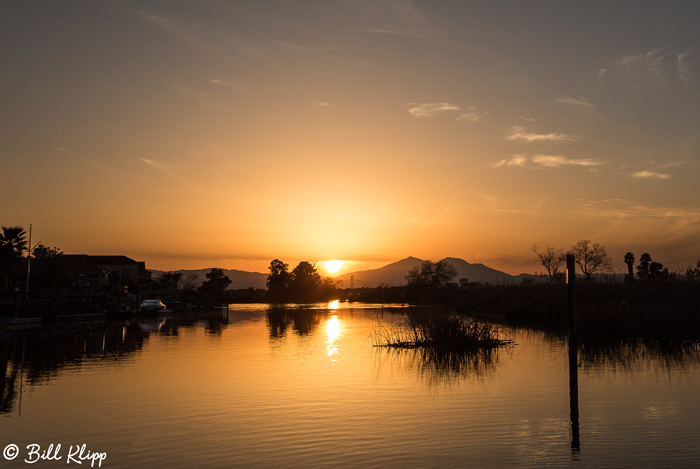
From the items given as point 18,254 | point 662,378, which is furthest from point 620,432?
point 18,254

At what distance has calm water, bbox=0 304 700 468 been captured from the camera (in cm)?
1309

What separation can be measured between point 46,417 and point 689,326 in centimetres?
3518

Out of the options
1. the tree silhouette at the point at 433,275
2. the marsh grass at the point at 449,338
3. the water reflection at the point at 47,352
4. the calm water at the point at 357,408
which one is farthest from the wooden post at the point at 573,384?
the tree silhouette at the point at 433,275

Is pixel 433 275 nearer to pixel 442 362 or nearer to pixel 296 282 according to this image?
pixel 296 282

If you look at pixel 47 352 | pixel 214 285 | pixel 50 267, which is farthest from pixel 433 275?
pixel 47 352

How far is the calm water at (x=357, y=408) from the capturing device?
13094 mm

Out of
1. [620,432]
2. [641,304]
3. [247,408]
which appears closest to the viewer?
[620,432]

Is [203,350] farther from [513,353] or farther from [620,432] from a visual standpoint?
[620,432]

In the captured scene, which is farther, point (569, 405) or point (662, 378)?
point (662, 378)

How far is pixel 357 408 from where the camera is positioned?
18031 millimetres

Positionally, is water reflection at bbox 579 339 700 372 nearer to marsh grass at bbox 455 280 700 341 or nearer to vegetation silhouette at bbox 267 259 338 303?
marsh grass at bbox 455 280 700 341

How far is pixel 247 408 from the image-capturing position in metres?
18.0

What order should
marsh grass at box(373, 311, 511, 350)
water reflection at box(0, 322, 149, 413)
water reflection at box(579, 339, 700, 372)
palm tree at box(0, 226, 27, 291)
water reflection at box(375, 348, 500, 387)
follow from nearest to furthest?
1. water reflection at box(0, 322, 149, 413)
2. water reflection at box(375, 348, 500, 387)
3. water reflection at box(579, 339, 700, 372)
4. marsh grass at box(373, 311, 511, 350)
5. palm tree at box(0, 226, 27, 291)

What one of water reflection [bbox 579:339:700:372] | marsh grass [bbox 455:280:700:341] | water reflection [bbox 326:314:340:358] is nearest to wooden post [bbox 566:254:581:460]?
water reflection [bbox 579:339:700:372]
